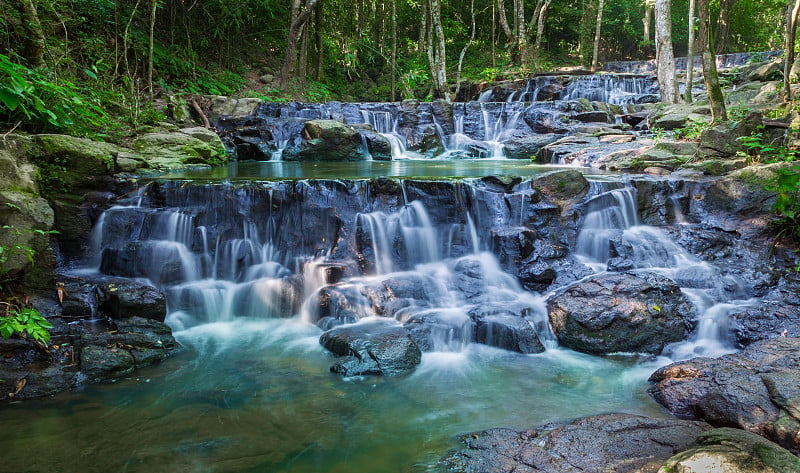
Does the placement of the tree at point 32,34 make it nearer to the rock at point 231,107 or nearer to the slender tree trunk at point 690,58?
the rock at point 231,107

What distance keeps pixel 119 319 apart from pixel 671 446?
207 inches

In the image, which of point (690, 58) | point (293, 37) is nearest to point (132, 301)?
point (293, 37)

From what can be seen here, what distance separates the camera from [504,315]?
5543mm

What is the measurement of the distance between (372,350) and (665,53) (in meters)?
14.8

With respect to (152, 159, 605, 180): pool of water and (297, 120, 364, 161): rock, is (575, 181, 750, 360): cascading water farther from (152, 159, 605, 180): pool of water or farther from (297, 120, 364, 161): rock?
(297, 120, 364, 161): rock

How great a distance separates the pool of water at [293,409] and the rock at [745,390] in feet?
0.84

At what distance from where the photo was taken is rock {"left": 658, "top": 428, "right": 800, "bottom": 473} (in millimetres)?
2406

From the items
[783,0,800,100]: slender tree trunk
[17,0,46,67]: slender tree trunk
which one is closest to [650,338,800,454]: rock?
[783,0,800,100]: slender tree trunk

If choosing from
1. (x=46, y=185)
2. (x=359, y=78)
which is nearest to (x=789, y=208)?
(x=46, y=185)

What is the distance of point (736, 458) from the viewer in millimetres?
2467

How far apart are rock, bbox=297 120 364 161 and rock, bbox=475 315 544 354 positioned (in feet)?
29.5

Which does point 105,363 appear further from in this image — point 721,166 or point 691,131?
point 691,131

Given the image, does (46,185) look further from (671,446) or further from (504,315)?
(671,446)

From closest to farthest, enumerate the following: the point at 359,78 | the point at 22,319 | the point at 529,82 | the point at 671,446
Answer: the point at 671,446 → the point at 22,319 → the point at 529,82 → the point at 359,78
